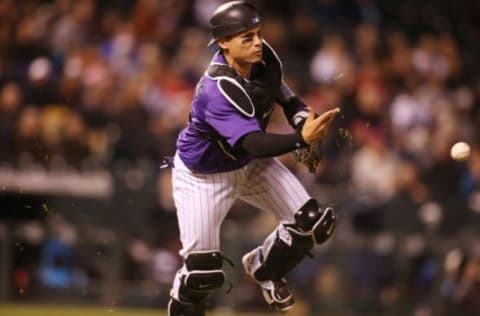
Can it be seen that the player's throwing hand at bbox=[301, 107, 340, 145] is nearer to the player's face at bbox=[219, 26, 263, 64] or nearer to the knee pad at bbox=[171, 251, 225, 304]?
the player's face at bbox=[219, 26, 263, 64]

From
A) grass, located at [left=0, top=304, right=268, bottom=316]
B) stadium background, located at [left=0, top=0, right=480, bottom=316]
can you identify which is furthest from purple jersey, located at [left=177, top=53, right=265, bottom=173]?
grass, located at [left=0, top=304, right=268, bottom=316]

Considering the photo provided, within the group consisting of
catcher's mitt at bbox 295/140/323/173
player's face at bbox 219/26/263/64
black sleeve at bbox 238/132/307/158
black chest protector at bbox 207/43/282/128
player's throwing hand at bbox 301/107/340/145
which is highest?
player's face at bbox 219/26/263/64

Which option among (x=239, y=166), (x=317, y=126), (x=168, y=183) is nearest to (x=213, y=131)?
(x=239, y=166)

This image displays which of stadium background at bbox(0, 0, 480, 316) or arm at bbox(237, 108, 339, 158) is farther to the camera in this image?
stadium background at bbox(0, 0, 480, 316)

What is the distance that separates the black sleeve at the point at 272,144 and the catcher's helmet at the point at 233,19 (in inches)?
30.8

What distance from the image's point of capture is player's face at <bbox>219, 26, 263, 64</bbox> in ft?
30.6

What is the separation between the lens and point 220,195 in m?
9.77

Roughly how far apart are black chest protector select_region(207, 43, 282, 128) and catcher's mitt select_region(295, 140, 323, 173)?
1.16 ft

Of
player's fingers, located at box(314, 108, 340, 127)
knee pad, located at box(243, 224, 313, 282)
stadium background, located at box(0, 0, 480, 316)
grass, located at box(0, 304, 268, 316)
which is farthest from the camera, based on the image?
stadium background, located at box(0, 0, 480, 316)

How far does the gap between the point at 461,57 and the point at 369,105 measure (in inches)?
122

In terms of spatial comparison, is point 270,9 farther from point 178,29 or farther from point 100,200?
point 100,200

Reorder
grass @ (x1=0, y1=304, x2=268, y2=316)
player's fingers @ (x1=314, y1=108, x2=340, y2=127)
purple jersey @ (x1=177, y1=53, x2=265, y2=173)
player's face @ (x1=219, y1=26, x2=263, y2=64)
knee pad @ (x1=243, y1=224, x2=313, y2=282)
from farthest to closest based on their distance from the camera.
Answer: grass @ (x1=0, y1=304, x2=268, y2=316) → knee pad @ (x1=243, y1=224, x2=313, y2=282) → player's face @ (x1=219, y1=26, x2=263, y2=64) → purple jersey @ (x1=177, y1=53, x2=265, y2=173) → player's fingers @ (x1=314, y1=108, x2=340, y2=127)

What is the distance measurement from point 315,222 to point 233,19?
1.59 m

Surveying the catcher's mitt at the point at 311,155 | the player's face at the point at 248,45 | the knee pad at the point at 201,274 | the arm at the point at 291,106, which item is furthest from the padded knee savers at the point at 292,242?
the player's face at the point at 248,45
